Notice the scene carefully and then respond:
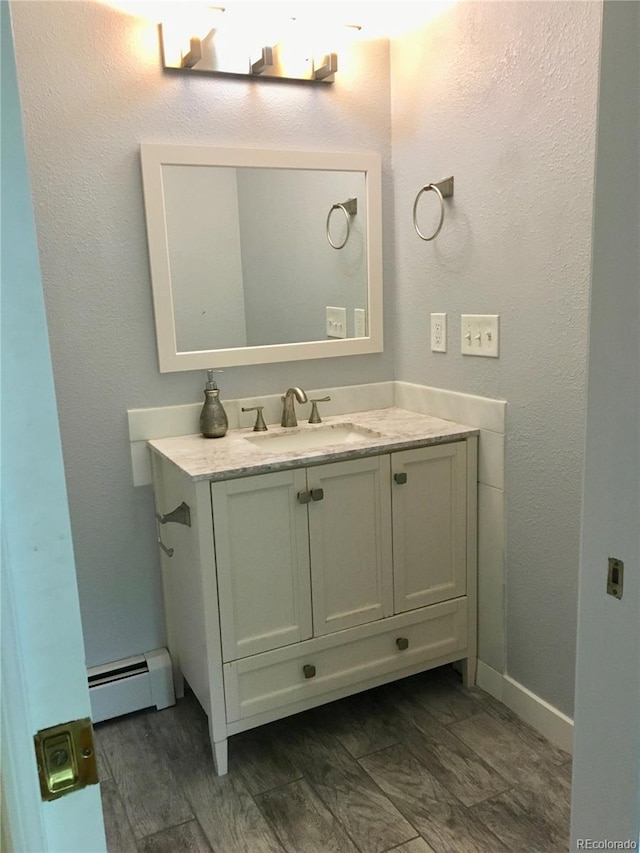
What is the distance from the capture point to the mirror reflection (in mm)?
2180

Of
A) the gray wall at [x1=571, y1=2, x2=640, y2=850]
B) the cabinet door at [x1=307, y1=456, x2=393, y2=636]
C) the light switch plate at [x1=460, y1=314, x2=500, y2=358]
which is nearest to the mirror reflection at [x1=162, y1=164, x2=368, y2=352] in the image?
the light switch plate at [x1=460, y1=314, x2=500, y2=358]

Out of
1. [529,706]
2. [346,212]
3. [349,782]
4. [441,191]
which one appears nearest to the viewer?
[349,782]

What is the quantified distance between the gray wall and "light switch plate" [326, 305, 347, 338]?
63.6 inches

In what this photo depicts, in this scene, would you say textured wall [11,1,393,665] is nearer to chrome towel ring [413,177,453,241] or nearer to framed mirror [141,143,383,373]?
framed mirror [141,143,383,373]

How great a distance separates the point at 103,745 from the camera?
81.7 inches

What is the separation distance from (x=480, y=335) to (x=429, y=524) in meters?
0.60

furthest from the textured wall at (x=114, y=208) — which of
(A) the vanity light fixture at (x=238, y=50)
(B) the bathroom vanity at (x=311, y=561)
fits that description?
(B) the bathroom vanity at (x=311, y=561)

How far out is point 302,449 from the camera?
213cm

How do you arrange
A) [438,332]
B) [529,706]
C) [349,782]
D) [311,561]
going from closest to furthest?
[349,782] < [311,561] < [529,706] < [438,332]

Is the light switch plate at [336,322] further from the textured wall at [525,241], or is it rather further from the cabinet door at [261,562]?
the cabinet door at [261,562]

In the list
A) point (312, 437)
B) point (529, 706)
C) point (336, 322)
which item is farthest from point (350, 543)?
point (336, 322)

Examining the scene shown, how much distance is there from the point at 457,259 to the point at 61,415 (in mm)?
1318

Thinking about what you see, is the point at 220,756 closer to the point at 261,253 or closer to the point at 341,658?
the point at 341,658

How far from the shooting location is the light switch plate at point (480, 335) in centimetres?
203
